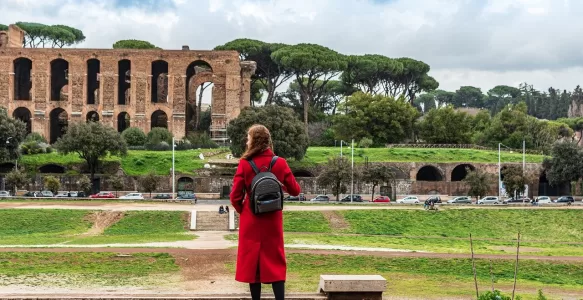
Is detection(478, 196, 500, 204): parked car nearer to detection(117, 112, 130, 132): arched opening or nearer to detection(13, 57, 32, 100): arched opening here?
detection(117, 112, 130, 132): arched opening

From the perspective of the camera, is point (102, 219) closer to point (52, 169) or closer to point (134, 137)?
point (52, 169)

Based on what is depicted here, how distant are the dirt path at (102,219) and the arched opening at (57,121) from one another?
44124 millimetres

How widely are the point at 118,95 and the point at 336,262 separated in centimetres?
6435

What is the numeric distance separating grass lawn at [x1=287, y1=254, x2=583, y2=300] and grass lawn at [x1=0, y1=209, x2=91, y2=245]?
1425 cm

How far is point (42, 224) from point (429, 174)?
42680 mm

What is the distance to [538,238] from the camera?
1446 inches

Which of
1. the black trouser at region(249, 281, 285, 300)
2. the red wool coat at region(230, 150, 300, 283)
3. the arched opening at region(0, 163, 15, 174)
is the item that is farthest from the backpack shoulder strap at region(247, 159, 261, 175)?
the arched opening at region(0, 163, 15, 174)

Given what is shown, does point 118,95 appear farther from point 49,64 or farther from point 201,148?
point 201,148

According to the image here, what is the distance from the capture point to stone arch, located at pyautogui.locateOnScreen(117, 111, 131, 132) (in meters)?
80.4

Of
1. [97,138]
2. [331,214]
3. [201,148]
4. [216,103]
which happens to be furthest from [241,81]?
[331,214]

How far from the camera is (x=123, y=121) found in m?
82.2

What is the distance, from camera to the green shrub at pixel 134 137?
232ft

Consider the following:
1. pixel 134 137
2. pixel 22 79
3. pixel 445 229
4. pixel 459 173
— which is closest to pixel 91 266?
pixel 445 229

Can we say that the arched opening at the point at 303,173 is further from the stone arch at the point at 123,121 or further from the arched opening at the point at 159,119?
the stone arch at the point at 123,121
